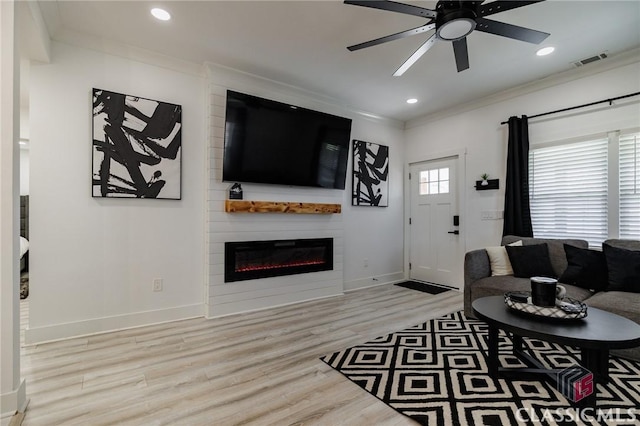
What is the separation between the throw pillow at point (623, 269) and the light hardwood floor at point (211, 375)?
1.66 metres

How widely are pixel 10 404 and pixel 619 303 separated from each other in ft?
13.5

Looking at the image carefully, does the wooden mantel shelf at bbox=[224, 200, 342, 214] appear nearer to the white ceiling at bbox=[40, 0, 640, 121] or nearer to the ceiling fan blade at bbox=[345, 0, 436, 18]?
the white ceiling at bbox=[40, 0, 640, 121]

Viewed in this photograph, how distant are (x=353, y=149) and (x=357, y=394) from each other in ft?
11.6

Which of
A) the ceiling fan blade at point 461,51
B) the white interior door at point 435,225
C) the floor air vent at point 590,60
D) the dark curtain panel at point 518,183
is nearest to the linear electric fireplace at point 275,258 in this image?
the white interior door at point 435,225

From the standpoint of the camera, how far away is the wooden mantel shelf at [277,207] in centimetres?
351

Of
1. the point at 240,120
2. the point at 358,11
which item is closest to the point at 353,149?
the point at 240,120

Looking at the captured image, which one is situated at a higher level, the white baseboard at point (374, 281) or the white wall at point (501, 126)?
the white wall at point (501, 126)

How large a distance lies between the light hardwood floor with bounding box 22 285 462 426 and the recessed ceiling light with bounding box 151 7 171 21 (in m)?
2.77

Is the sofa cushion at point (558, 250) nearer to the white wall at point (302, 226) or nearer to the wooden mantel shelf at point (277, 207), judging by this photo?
the white wall at point (302, 226)

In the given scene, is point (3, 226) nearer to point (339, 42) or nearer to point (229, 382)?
Answer: point (229, 382)

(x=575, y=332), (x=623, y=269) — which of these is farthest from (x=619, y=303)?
(x=575, y=332)

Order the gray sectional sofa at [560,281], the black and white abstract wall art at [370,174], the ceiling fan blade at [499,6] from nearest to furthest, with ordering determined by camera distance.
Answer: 1. the ceiling fan blade at [499,6]
2. the gray sectional sofa at [560,281]
3. the black and white abstract wall art at [370,174]

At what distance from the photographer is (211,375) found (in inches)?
86.9

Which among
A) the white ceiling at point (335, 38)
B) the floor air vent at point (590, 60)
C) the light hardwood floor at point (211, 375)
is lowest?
the light hardwood floor at point (211, 375)
